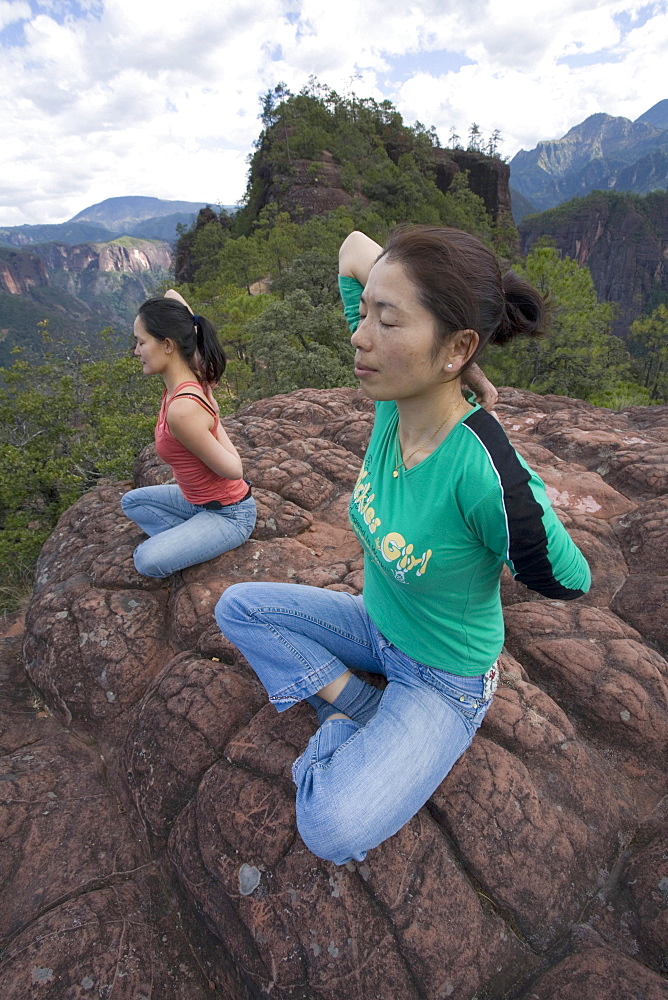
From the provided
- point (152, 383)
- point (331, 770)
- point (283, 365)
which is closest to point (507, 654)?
point (331, 770)

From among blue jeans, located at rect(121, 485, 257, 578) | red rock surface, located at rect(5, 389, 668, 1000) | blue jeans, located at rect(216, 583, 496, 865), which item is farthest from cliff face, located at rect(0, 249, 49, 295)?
blue jeans, located at rect(216, 583, 496, 865)

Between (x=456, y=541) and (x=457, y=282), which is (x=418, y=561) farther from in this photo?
(x=457, y=282)

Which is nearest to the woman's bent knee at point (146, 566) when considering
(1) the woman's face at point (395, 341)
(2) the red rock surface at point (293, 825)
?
(2) the red rock surface at point (293, 825)

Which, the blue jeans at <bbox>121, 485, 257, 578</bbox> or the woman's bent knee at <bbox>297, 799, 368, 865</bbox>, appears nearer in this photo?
the woman's bent knee at <bbox>297, 799, 368, 865</bbox>

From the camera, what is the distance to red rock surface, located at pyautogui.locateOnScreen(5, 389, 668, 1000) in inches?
61.8

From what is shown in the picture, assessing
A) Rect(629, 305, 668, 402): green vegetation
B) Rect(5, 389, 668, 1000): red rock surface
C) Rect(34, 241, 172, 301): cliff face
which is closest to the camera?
Rect(5, 389, 668, 1000): red rock surface

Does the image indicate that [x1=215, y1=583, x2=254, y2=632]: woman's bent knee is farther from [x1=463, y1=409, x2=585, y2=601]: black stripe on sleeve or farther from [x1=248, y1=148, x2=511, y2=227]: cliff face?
[x1=248, y1=148, x2=511, y2=227]: cliff face

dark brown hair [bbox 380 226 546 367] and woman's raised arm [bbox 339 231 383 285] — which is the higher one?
woman's raised arm [bbox 339 231 383 285]

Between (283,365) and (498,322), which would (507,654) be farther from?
(283,365)

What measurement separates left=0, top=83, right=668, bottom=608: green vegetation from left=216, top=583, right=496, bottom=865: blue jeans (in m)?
1.19

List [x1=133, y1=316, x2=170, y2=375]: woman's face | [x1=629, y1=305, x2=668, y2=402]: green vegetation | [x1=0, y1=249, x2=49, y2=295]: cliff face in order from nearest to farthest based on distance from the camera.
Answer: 1. [x1=133, y1=316, x2=170, y2=375]: woman's face
2. [x1=629, y1=305, x2=668, y2=402]: green vegetation
3. [x1=0, y1=249, x2=49, y2=295]: cliff face

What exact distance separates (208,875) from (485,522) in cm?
156

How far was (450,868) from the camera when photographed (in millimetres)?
1670

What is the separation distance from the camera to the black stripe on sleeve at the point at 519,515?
4.09ft
